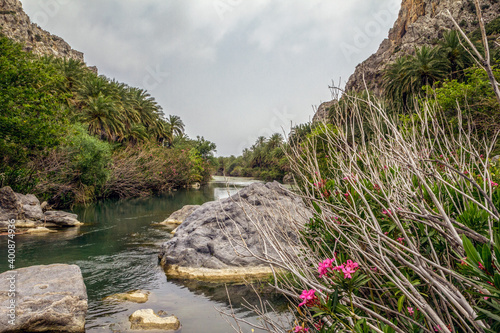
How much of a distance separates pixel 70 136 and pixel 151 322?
16255mm

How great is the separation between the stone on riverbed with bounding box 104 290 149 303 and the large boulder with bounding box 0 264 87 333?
990 mm

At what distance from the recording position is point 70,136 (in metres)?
17.9

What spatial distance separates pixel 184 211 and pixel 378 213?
13.8 meters

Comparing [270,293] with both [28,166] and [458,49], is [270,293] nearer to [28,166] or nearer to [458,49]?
[28,166]

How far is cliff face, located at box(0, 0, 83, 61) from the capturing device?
54.4 meters

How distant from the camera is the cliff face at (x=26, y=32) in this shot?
54438 mm

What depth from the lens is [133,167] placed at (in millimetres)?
27609

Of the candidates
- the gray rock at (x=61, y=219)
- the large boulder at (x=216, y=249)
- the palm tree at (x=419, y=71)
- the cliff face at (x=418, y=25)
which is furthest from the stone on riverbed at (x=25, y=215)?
the cliff face at (x=418, y=25)

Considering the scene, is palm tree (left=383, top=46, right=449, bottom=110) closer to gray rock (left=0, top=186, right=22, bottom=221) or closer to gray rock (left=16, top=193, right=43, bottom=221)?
gray rock (left=16, top=193, right=43, bottom=221)

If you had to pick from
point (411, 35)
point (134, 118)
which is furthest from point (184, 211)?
point (411, 35)

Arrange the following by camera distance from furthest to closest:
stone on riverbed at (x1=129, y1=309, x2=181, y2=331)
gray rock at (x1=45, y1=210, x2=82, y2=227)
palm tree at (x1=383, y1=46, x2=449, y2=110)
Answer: palm tree at (x1=383, y1=46, x2=449, y2=110) < gray rock at (x1=45, y1=210, x2=82, y2=227) < stone on riverbed at (x1=129, y1=309, x2=181, y2=331)

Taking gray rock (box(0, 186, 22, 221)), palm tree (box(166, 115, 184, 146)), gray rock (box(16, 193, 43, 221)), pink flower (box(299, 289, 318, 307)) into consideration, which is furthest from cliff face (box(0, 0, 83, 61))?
pink flower (box(299, 289, 318, 307))

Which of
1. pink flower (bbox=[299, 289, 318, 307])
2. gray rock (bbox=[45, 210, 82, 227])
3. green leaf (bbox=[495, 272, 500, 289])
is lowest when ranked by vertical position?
pink flower (bbox=[299, 289, 318, 307])

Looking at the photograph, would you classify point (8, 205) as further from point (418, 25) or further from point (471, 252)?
point (418, 25)
